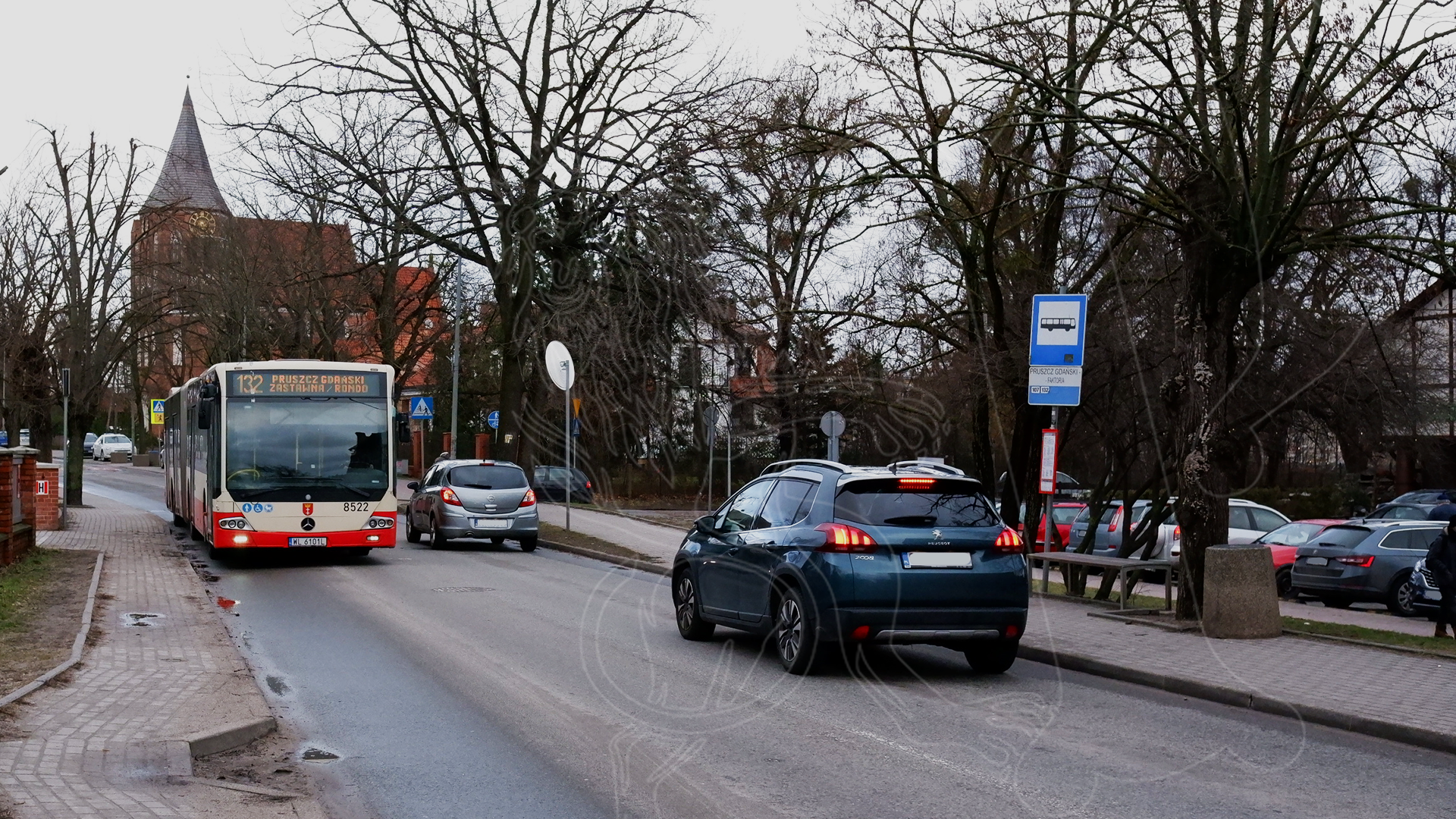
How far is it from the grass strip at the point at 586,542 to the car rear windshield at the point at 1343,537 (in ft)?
34.8

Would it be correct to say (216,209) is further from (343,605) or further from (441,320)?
(343,605)

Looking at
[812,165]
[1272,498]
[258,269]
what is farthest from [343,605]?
[1272,498]

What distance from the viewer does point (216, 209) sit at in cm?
4359

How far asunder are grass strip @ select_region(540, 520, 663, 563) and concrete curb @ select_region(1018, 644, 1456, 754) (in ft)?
36.0

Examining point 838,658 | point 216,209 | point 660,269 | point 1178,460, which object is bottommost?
point 838,658

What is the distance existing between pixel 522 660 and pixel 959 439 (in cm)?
2664

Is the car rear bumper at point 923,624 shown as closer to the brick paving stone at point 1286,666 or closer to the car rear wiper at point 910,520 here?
the car rear wiper at point 910,520

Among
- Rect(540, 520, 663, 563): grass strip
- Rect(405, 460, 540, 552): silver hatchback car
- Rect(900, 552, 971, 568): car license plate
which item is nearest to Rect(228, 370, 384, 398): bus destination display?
Rect(405, 460, 540, 552): silver hatchback car

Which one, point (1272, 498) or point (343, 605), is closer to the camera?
point (343, 605)

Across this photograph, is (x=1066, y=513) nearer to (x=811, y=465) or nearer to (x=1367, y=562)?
(x=1367, y=562)

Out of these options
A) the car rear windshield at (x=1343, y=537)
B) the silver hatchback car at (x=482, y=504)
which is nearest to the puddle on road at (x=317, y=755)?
the silver hatchback car at (x=482, y=504)

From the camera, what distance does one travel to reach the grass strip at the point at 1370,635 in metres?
12.7

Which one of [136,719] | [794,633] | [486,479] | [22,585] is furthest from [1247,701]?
[486,479]

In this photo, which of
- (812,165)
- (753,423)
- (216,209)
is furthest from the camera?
(216,209)
